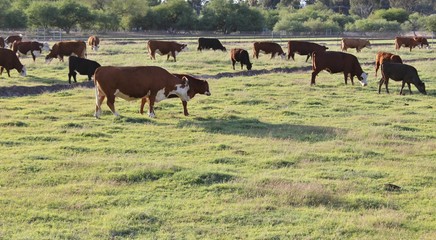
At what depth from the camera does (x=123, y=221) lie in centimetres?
802

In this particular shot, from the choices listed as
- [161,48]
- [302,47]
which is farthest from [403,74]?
[161,48]

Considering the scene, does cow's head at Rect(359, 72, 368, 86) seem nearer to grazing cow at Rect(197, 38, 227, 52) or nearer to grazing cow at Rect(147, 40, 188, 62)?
grazing cow at Rect(147, 40, 188, 62)

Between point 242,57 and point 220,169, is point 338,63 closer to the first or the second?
point 242,57

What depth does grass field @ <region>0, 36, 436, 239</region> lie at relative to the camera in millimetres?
8039

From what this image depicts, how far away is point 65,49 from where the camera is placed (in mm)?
31031

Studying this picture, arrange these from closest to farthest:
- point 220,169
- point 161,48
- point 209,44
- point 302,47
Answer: point 220,169 < point 161,48 < point 302,47 < point 209,44

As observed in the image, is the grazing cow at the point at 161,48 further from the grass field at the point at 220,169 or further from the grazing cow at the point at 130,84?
the grazing cow at the point at 130,84

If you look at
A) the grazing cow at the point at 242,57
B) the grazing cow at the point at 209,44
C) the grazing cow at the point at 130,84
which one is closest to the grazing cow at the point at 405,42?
the grazing cow at the point at 209,44

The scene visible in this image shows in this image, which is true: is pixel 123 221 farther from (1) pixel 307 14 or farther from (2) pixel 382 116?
(1) pixel 307 14

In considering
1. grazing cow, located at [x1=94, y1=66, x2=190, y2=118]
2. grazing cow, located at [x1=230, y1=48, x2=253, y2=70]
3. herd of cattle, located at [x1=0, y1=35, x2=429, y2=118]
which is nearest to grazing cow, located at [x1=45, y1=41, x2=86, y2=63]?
herd of cattle, located at [x1=0, y1=35, x2=429, y2=118]

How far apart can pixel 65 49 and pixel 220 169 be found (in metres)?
22.2

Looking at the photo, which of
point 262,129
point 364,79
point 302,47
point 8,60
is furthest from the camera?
point 302,47

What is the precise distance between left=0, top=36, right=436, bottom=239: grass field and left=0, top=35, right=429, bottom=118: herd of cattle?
24.8 inches

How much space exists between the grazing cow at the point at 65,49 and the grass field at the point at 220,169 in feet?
38.1
